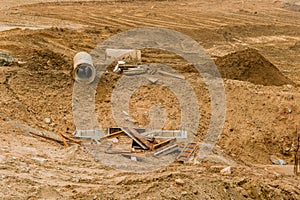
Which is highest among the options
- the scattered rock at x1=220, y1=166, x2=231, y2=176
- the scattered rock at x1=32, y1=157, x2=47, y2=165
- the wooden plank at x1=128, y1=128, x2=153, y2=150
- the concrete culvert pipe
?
the concrete culvert pipe

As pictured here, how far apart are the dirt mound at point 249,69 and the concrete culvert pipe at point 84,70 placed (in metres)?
4.50

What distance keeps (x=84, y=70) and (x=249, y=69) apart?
224 inches

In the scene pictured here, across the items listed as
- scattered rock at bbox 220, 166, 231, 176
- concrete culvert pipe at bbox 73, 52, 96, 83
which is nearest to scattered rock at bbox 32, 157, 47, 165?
scattered rock at bbox 220, 166, 231, 176

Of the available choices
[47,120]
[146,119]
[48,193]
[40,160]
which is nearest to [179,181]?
[48,193]

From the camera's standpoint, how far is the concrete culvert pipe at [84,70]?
42.0 ft

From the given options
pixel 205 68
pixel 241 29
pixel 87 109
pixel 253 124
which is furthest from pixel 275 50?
pixel 87 109

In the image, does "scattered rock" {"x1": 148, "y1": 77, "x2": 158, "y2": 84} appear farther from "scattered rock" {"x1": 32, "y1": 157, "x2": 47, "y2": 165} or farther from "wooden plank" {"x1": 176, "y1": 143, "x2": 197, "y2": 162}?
"scattered rock" {"x1": 32, "y1": 157, "x2": 47, "y2": 165}

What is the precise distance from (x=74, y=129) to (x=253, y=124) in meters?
4.77

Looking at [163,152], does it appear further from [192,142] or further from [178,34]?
[178,34]

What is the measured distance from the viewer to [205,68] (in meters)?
15.5

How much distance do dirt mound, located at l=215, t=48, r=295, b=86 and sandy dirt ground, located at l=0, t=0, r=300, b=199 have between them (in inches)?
1.6

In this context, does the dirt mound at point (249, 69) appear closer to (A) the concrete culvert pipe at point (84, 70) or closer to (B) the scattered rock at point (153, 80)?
(B) the scattered rock at point (153, 80)

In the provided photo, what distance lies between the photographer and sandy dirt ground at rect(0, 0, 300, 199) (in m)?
7.19

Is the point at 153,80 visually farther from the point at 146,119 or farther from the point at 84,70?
the point at 84,70
